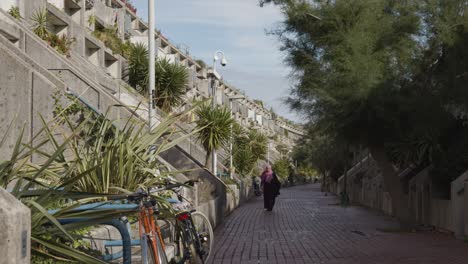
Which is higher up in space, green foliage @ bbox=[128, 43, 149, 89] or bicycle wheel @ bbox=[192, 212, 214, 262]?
green foliage @ bbox=[128, 43, 149, 89]

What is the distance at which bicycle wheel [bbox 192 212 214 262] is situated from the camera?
9.67 metres

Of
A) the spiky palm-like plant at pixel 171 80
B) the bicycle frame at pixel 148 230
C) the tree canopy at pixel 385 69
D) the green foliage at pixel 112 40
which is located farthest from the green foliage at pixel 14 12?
the bicycle frame at pixel 148 230

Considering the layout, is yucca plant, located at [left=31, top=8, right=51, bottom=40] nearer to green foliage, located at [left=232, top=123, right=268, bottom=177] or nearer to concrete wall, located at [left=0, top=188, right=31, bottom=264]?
green foliage, located at [left=232, top=123, right=268, bottom=177]

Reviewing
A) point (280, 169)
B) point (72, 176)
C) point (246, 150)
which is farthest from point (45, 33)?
point (280, 169)

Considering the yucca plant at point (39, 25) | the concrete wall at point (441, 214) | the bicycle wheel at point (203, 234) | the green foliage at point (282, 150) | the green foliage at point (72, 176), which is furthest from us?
the green foliage at point (282, 150)

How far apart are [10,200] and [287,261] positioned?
894 cm

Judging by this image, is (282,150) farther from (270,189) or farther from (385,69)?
(385,69)

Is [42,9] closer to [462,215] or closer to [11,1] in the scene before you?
[11,1]

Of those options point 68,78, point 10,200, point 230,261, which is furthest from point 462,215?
point 10,200

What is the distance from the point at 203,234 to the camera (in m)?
10.5

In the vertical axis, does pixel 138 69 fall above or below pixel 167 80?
above

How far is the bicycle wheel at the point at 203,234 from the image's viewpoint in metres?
9.67

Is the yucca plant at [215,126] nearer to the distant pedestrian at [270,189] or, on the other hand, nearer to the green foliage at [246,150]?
the distant pedestrian at [270,189]

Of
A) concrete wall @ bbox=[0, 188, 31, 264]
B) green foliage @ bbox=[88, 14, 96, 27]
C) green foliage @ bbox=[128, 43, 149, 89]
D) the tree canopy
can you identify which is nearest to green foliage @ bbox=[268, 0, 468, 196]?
the tree canopy
